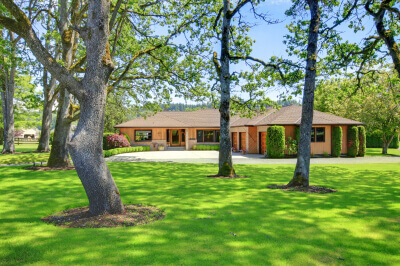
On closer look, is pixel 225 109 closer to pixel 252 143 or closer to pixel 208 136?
pixel 252 143

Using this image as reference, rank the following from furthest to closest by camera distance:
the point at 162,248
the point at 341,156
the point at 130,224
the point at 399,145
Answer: the point at 399,145, the point at 341,156, the point at 130,224, the point at 162,248

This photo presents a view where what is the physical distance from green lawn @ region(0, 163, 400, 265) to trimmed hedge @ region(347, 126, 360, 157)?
1719 cm

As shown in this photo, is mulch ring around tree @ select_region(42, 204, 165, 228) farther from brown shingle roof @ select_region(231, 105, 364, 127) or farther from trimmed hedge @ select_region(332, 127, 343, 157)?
trimmed hedge @ select_region(332, 127, 343, 157)

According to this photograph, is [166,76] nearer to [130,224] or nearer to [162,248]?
[130,224]

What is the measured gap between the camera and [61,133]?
49.3ft

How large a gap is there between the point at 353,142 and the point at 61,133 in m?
23.6

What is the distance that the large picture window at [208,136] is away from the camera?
37.6 m

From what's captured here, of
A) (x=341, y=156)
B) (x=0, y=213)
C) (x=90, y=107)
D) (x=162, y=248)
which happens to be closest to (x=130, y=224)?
(x=162, y=248)

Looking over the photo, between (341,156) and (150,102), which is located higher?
(150,102)

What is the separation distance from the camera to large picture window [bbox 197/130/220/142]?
37.6 m

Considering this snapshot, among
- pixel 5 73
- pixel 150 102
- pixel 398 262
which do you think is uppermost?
pixel 5 73

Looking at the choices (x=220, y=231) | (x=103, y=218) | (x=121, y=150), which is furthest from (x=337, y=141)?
(x=103, y=218)

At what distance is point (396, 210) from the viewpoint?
674 centimetres

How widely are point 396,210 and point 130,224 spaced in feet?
20.7
